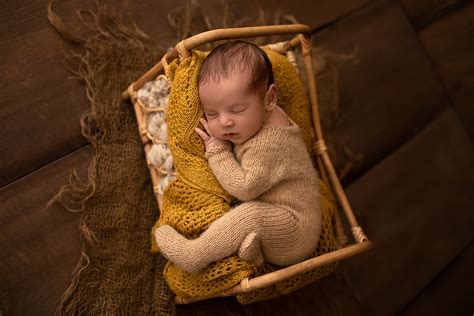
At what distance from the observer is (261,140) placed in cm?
97

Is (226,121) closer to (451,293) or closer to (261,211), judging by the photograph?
(261,211)

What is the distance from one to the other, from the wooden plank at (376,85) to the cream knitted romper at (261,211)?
0.54m

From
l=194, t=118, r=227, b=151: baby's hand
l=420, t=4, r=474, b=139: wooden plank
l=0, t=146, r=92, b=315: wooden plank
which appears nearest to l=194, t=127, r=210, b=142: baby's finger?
l=194, t=118, r=227, b=151: baby's hand

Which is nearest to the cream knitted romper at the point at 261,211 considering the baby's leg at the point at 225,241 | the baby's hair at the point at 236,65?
the baby's leg at the point at 225,241

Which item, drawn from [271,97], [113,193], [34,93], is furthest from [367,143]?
[34,93]

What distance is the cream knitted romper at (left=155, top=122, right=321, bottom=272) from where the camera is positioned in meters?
0.93

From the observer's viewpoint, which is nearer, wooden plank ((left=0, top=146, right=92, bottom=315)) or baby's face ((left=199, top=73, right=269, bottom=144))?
baby's face ((left=199, top=73, right=269, bottom=144))

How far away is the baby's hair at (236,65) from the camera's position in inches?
35.8

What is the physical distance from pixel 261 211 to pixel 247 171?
9cm

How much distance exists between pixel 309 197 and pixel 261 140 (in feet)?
0.59

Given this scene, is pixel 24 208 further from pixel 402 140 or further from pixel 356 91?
→ pixel 402 140

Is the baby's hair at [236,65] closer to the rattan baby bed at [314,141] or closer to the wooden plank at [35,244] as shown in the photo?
the rattan baby bed at [314,141]

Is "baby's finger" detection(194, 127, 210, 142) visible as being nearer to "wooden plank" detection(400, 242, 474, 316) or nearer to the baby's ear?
the baby's ear

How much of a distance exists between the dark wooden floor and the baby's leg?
1.07 ft
